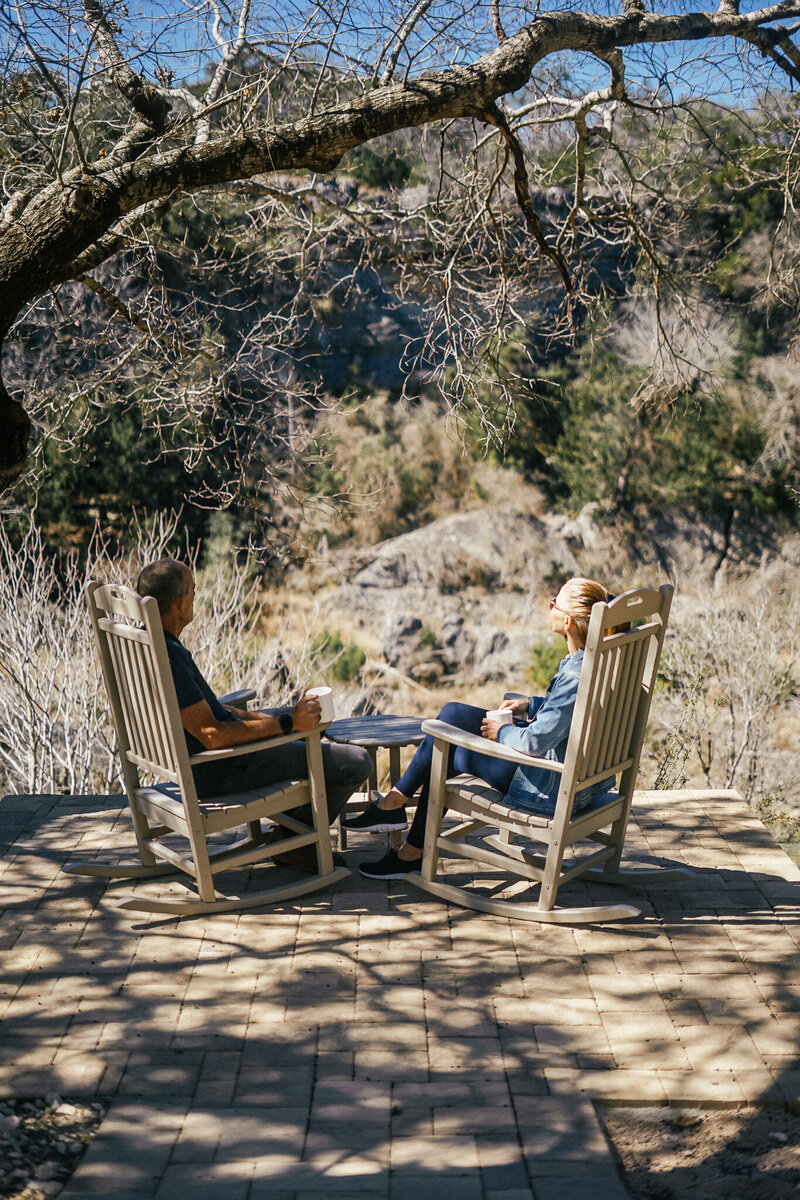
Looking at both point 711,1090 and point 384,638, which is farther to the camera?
point 384,638

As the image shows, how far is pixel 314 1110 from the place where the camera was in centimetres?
242

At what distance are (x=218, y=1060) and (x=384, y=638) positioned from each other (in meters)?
13.7

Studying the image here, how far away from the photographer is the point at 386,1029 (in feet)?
9.09

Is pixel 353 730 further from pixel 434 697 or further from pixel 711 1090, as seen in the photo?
pixel 434 697

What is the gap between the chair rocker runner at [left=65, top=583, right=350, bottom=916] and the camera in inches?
126

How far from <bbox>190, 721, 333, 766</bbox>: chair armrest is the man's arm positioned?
0.02 metres

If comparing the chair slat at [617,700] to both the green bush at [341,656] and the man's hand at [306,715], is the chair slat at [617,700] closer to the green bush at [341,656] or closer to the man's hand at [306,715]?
the man's hand at [306,715]

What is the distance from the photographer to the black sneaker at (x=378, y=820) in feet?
12.3

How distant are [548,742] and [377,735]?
782 mm

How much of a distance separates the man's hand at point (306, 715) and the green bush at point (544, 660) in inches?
461

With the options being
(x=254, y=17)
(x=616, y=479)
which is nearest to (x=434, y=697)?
(x=616, y=479)

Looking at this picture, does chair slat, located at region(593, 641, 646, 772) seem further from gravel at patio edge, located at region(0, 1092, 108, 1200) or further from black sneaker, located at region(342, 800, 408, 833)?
gravel at patio edge, located at region(0, 1092, 108, 1200)

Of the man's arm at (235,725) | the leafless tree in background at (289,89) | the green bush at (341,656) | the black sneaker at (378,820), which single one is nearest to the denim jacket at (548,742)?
the black sneaker at (378,820)

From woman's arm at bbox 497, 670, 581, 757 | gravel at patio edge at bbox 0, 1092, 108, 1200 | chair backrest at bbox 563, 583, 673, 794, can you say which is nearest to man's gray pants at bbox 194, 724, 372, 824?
woman's arm at bbox 497, 670, 581, 757
